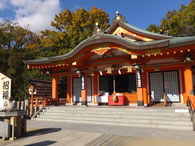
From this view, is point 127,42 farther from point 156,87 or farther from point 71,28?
point 71,28

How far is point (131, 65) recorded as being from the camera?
39.3 ft

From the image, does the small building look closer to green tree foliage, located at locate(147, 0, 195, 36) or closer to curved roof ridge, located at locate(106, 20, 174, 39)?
curved roof ridge, located at locate(106, 20, 174, 39)

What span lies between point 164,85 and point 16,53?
786 inches

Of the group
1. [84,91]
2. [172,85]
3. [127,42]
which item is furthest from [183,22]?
[84,91]

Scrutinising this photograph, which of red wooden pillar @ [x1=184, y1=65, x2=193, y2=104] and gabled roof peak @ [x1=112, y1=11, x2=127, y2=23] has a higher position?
gabled roof peak @ [x1=112, y1=11, x2=127, y2=23]

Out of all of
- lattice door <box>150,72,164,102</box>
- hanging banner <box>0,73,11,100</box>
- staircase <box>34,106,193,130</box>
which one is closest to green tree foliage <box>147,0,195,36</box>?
lattice door <box>150,72,164,102</box>

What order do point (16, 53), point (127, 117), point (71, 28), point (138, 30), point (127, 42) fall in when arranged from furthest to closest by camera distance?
point (71, 28), point (16, 53), point (138, 30), point (127, 42), point (127, 117)

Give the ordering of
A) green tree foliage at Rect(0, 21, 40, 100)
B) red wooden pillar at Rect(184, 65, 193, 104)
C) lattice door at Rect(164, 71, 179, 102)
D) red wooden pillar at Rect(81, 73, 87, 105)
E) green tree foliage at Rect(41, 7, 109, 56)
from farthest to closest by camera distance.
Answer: green tree foliage at Rect(41, 7, 109, 56) < green tree foliage at Rect(0, 21, 40, 100) < red wooden pillar at Rect(81, 73, 87, 105) < lattice door at Rect(164, 71, 179, 102) < red wooden pillar at Rect(184, 65, 193, 104)

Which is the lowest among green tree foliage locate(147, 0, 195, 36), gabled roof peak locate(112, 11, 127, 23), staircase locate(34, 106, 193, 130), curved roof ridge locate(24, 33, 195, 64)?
staircase locate(34, 106, 193, 130)

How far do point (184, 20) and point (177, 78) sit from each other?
49.9ft

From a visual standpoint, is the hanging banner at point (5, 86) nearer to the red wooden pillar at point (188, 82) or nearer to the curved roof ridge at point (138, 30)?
the red wooden pillar at point (188, 82)

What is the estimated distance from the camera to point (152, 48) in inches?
399

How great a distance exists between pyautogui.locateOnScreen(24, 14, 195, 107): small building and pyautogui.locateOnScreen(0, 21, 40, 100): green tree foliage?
836cm

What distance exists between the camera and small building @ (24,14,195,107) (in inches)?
405
